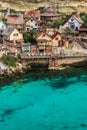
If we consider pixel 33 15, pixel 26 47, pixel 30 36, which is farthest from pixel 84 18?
pixel 26 47

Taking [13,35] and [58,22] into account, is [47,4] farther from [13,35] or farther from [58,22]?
[13,35]

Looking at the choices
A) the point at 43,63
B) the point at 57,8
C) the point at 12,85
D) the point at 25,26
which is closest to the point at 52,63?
the point at 43,63

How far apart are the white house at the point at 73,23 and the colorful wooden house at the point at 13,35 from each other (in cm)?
1048

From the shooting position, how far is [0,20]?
70750 mm

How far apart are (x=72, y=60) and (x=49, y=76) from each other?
5.74 metres

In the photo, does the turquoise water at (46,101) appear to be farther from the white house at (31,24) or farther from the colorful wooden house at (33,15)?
the colorful wooden house at (33,15)

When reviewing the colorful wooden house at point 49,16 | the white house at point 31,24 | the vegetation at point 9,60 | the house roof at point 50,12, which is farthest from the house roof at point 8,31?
the house roof at point 50,12

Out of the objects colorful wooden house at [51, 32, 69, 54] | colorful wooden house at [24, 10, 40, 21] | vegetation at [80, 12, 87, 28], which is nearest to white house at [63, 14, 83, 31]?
vegetation at [80, 12, 87, 28]

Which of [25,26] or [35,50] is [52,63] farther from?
[25,26]

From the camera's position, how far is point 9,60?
182 feet

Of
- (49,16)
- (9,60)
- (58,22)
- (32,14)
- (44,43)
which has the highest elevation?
(32,14)

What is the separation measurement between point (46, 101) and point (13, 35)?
20.1 meters

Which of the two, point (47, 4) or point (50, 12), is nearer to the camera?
point (50, 12)

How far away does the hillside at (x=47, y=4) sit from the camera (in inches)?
3329
